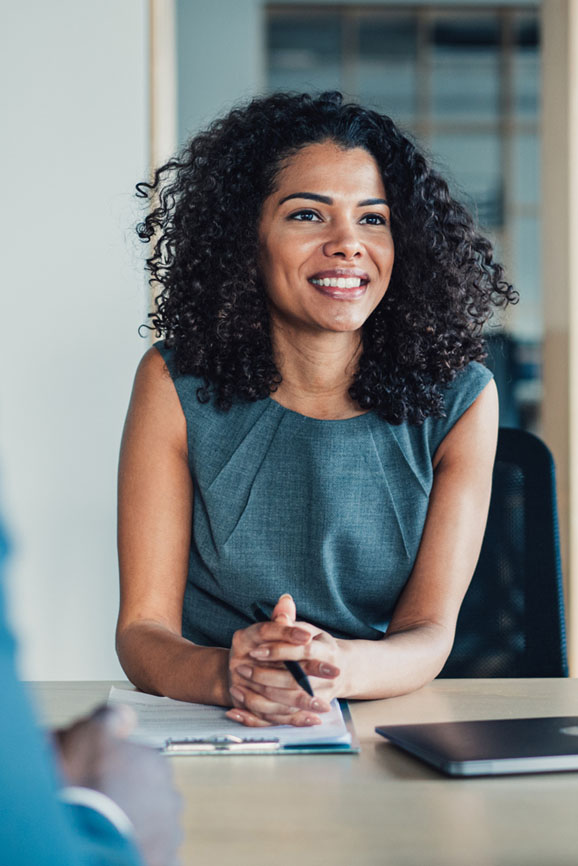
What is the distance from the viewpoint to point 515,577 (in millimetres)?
1616

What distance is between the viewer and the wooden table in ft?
2.42

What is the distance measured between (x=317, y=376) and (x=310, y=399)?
4 centimetres

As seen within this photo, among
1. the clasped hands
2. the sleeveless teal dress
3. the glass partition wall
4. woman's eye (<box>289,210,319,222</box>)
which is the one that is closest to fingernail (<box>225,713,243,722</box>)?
the clasped hands

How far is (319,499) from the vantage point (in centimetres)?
156

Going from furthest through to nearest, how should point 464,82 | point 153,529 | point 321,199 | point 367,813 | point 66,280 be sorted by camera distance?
point 464,82
point 66,280
point 321,199
point 153,529
point 367,813

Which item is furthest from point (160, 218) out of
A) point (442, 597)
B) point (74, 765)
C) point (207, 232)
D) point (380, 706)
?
point (74, 765)

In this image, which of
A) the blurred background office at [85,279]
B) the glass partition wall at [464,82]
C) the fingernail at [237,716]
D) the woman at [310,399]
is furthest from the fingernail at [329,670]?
the glass partition wall at [464,82]

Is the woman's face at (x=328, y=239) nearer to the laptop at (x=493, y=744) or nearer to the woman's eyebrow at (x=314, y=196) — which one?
the woman's eyebrow at (x=314, y=196)

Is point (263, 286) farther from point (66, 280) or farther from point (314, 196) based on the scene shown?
point (66, 280)

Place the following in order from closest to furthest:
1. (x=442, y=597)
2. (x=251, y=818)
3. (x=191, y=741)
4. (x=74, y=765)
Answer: (x=74, y=765) < (x=251, y=818) < (x=191, y=741) < (x=442, y=597)

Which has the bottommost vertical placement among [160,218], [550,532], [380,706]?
[380,706]

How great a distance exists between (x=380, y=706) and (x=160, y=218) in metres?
1.11

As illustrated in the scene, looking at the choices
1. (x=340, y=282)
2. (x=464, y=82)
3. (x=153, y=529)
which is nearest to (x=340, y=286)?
(x=340, y=282)

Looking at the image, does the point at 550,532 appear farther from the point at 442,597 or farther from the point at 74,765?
the point at 74,765
